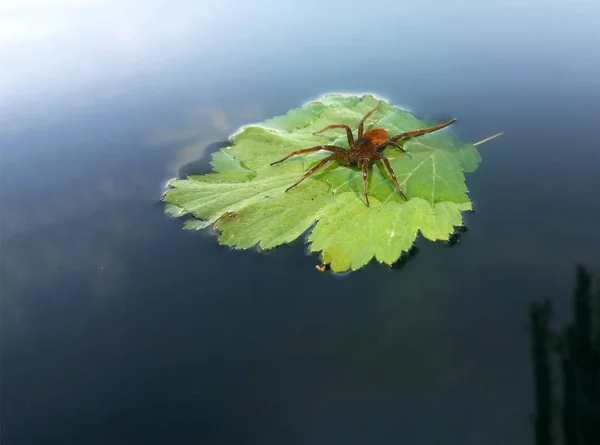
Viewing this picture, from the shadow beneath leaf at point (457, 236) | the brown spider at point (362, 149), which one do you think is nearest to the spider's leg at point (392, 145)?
the brown spider at point (362, 149)

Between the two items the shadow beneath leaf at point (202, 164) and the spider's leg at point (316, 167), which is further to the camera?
the shadow beneath leaf at point (202, 164)

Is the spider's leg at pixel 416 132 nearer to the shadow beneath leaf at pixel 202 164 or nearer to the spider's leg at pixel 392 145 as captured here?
the spider's leg at pixel 392 145

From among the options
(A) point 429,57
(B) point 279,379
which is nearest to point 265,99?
(A) point 429,57

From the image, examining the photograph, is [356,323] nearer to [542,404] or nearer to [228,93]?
[542,404]

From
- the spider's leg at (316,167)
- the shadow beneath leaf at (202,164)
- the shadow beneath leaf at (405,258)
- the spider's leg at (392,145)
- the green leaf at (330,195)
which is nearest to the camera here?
the shadow beneath leaf at (405,258)

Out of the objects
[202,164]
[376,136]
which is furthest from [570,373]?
[202,164]

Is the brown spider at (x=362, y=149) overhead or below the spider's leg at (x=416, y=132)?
below
